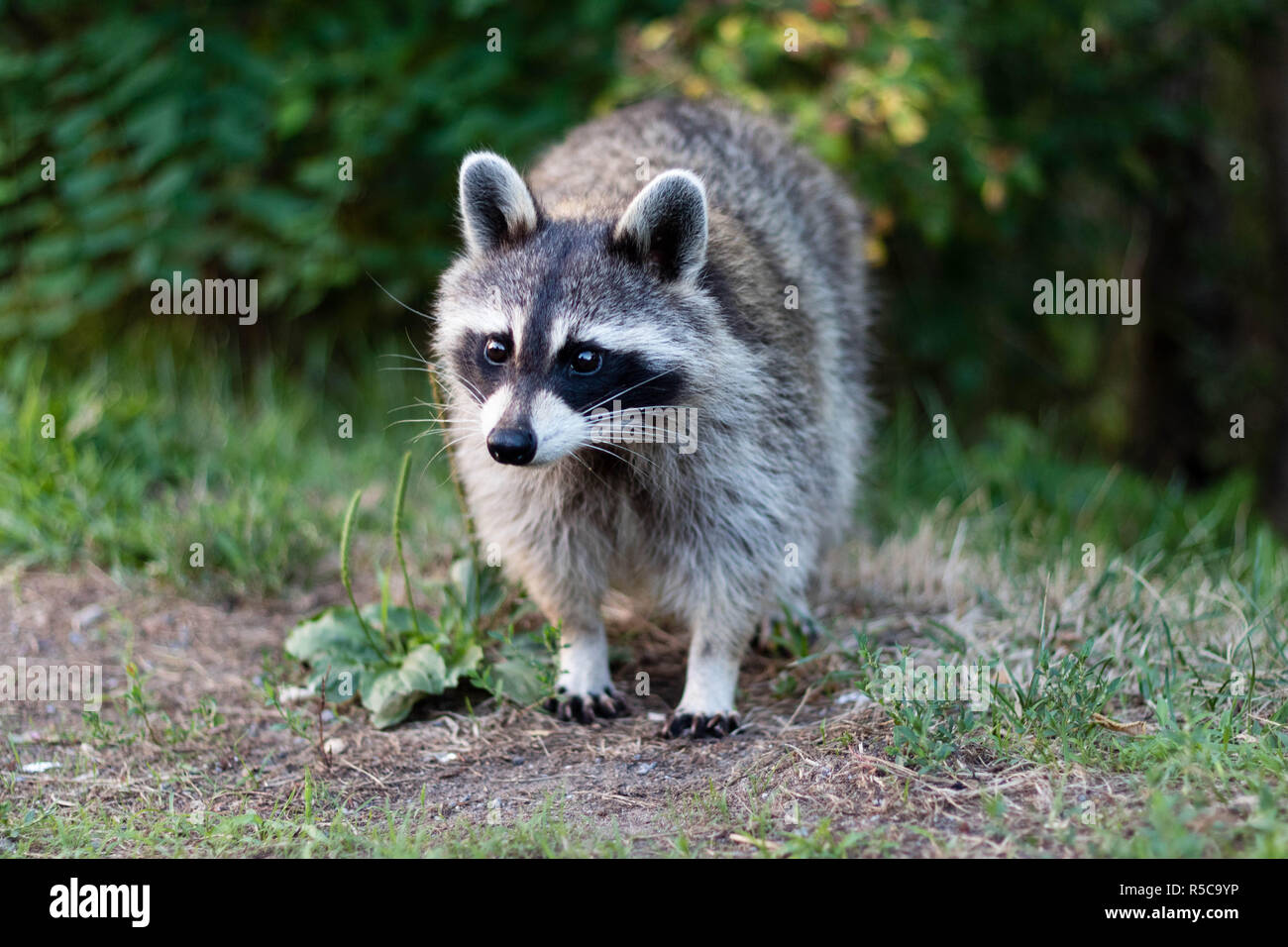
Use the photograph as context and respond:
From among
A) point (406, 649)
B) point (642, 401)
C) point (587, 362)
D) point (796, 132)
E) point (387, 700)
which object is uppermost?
point (796, 132)

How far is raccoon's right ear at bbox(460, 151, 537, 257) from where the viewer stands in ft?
13.4

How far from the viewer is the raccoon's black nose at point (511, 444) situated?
11.8 feet

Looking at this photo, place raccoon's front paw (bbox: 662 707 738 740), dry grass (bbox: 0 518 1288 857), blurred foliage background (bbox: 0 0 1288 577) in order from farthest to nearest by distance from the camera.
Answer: blurred foliage background (bbox: 0 0 1288 577) < raccoon's front paw (bbox: 662 707 738 740) < dry grass (bbox: 0 518 1288 857)

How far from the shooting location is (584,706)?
14.5 ft

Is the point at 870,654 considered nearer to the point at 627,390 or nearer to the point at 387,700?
the point at 627,390

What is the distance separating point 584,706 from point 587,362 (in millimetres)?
1328

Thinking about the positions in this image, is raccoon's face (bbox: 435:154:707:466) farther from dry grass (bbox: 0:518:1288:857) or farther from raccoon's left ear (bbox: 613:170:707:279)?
dry grass (bbox: 0:518:1288:857)

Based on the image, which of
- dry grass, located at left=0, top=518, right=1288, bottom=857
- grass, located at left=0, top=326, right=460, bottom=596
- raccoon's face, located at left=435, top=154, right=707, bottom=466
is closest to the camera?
dry grass, located at left=0, top=518, right=1288, bottom=857

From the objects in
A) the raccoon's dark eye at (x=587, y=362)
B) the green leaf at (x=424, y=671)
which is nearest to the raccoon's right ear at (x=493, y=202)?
the raccoon's dark eye at (x=587, y=362)

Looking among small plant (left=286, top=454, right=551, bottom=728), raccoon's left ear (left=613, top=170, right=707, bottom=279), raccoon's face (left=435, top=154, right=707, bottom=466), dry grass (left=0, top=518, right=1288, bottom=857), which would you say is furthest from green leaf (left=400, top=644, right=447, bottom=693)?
raccoon's left ear (left=613, top=170, right=707, bottom=279)

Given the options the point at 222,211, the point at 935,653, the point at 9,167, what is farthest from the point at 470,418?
the point at 9,167

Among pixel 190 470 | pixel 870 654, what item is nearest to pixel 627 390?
pixel 870 654

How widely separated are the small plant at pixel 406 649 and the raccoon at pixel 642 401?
21cm

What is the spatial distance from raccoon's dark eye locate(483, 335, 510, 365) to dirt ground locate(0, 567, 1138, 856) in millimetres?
1278
